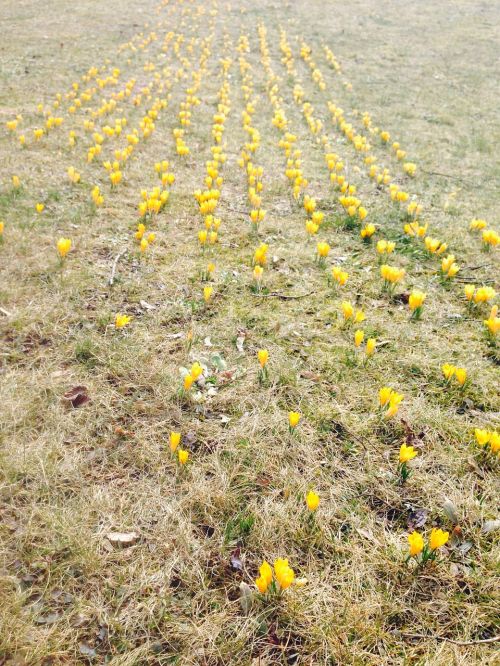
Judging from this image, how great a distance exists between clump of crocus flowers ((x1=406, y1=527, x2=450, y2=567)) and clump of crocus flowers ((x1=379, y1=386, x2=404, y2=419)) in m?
1.04

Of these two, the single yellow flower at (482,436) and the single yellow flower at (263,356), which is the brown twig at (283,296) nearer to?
the single yellow flower at (263,356)

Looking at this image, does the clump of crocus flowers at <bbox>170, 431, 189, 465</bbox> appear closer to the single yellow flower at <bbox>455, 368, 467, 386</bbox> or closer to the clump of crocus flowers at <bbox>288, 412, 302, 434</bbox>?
the clump of crocus flowers at <bbox>288, 412, 302, 434</bbox>

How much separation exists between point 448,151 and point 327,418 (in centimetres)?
928

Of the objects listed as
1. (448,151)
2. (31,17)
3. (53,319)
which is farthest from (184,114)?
(31,17)

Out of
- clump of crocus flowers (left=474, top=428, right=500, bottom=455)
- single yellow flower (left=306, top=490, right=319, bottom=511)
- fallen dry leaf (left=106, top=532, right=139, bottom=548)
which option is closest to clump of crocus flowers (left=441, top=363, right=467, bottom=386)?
clump of crocus flowers (left=474, top=428, right=500, bottom=455)

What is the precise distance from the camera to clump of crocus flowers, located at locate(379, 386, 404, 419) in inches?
130

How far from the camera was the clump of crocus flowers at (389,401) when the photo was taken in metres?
3.31

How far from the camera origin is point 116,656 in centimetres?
216

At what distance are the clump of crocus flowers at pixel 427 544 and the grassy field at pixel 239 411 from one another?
28 mm

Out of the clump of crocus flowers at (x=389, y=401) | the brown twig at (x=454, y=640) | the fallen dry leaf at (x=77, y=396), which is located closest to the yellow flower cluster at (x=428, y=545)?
the brown twig at (x=454, y=640)

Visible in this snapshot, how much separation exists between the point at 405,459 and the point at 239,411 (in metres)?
1.33

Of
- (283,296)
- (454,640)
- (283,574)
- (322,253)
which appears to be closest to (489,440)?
(454,640)

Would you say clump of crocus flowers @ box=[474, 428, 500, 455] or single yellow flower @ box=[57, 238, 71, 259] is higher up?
single yellow flower @ box=[57, 238, 71, 259]

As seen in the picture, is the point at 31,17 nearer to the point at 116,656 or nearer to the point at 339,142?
the point at 339,142
